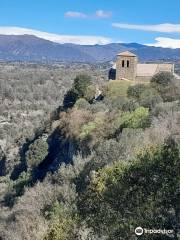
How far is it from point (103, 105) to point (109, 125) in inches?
251

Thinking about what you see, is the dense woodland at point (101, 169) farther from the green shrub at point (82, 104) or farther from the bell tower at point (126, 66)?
the bell tower at point (126, 66)

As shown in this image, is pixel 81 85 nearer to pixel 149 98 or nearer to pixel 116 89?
pixel 116 89

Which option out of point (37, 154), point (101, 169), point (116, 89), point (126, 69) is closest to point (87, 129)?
point (37, 154)

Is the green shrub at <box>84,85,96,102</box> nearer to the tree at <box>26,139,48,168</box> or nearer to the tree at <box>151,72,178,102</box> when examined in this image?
the tree at <box>26,139,48,168</box>

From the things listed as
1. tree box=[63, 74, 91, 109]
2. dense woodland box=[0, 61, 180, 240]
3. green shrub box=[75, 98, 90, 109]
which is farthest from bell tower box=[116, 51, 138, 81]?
green shrub box=[75, 98, 90, 109]

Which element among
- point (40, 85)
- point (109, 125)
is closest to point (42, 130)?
point (109, 125)

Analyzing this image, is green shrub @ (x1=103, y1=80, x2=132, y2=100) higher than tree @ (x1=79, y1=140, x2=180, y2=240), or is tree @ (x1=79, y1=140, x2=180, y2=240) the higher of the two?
tree @ (x1=79, y1=140, x2=180, y2=240)

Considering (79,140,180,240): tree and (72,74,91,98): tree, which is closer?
(79,140,180,240): tree

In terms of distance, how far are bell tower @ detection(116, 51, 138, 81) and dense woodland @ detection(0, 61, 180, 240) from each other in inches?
105

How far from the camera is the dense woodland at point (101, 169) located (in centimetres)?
1276

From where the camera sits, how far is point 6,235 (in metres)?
23.1

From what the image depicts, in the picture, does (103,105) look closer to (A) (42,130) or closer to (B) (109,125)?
(B) (109,125)

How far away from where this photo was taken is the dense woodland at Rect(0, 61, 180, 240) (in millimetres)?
12758

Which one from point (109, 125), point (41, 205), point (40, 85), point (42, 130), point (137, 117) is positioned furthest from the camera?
point (40, 85)
